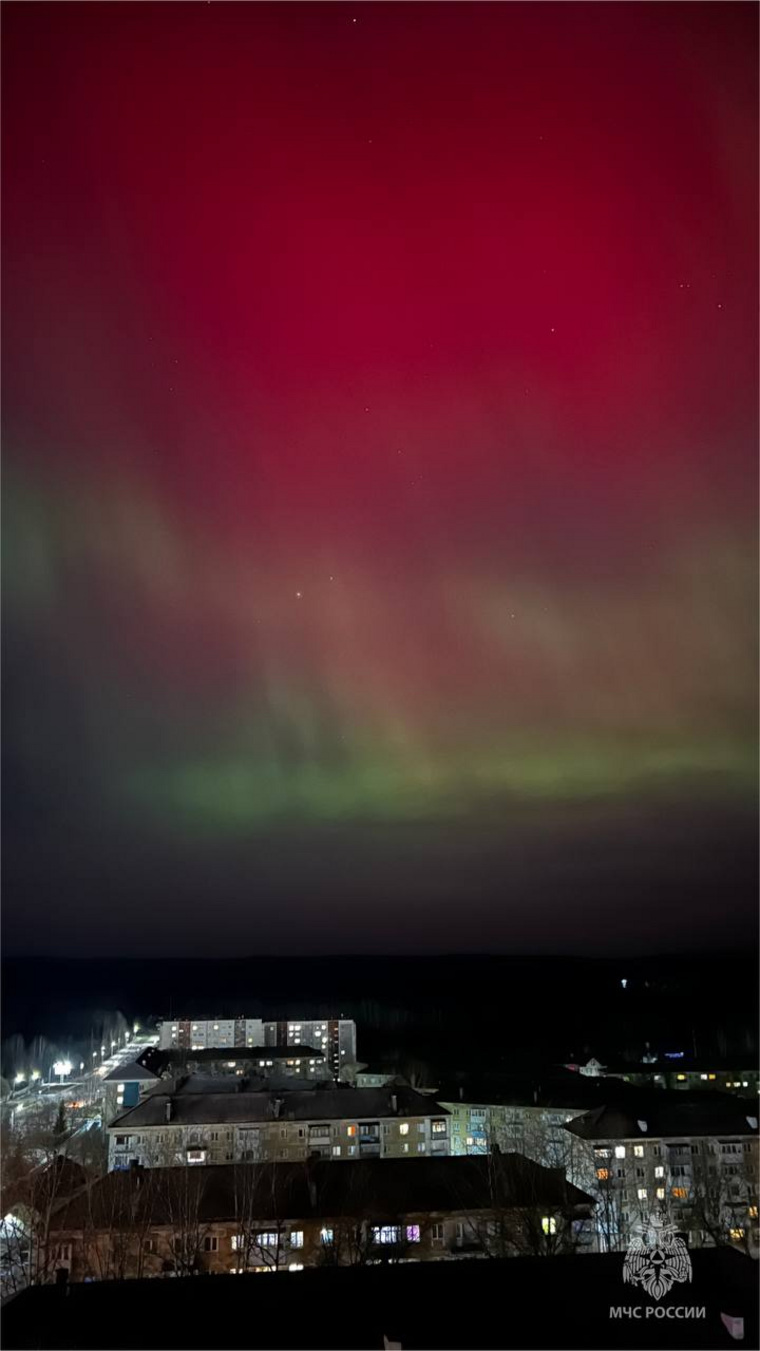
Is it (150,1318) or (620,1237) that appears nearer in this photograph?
(150,1318)

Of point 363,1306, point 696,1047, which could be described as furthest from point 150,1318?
point 696,1047

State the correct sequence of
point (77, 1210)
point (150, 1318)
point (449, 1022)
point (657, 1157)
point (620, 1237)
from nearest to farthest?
point (150, 1318)
point (77, 1210)
point (620, 1237)
point (657, 1157)
point (449, 1022)

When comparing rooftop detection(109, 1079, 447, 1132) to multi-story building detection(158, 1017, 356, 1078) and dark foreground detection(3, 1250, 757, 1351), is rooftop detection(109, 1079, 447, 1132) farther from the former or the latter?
multi-story building detection(158, 1017, 356, 1078)

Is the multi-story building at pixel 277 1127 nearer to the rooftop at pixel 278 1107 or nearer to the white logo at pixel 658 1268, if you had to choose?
the rooftop at pixel 278 1107

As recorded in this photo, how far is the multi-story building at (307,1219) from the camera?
18109 millimetres

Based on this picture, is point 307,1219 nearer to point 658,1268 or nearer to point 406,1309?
point 406,1309

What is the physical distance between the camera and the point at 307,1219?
19.4 meters

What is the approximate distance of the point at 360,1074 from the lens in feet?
180

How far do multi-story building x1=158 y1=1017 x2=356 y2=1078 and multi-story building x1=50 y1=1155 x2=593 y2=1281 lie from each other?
4632 cm

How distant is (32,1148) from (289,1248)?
51.3 ft

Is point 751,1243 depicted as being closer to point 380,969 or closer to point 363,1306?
point 363,1306

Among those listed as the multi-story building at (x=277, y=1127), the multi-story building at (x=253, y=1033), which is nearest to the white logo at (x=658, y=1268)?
the multi-story building at (x=277, y=1127)

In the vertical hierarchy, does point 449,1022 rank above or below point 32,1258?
below

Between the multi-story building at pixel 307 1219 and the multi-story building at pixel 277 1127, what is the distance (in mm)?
11100
